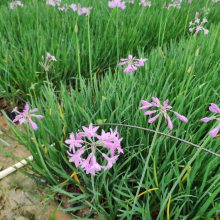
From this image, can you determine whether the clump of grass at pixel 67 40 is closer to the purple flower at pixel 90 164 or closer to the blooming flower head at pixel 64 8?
the blooming flower head at pixel 64 8

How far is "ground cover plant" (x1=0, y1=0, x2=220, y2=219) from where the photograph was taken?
1.00 metres

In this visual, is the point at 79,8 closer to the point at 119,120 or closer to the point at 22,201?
the point at 119,120

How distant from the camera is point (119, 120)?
4.31 feet

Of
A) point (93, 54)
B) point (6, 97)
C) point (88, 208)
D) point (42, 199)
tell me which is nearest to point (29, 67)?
point (6, 97)

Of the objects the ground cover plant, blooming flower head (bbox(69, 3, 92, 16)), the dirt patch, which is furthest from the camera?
blooming flower head (bbox(69, 3, 92, 16))

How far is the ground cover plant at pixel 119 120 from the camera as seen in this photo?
1.00 meters

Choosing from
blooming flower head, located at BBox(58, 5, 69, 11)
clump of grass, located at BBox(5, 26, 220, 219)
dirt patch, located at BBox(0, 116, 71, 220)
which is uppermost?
blooming flower head, located at BBox(58, 5, 69, 11)

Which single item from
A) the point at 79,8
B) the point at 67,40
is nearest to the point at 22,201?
the point at 67,40

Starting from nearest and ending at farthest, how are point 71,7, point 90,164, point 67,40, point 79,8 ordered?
point 90,164 < point 67,40 < point 79,8 < point 71,7

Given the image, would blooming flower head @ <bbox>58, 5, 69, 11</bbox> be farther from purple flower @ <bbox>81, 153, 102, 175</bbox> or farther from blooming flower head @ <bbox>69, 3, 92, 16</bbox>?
purple flower @ <bbox>81, 153, 102, 175</bbox>

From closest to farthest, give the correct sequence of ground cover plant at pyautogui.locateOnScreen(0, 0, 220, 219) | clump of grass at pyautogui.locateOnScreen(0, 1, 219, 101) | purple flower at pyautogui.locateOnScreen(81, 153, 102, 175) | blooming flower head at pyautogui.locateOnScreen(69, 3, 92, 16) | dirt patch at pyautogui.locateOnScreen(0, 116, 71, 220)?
purple flower at pyautogui.locateOnScreen(81, 153, 102, 175) < ground cover plant at pyautogui.locateOnScreen(0, 0, 220, 219) < dirt patch at pyautogui.locateOnScreen(0, 116, 71, 220) < clump of grass at pyautogui.locateOnScreen(0, 1, 219, 101) < blooming flower head at pyautogui.locateOnScreen(69, 3, 92, 16)

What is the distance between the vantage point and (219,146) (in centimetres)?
126

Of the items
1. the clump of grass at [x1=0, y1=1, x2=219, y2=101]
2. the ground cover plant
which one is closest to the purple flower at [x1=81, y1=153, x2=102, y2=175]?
the ground cover plant

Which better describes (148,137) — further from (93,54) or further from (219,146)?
(93,54)
